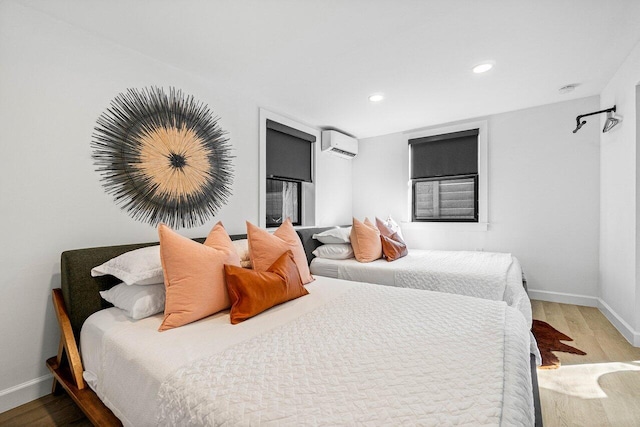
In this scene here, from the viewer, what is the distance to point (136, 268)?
1.58 m

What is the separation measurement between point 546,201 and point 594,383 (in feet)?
7.37

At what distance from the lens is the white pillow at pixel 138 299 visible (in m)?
1.53

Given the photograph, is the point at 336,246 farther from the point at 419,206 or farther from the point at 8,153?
the point at 8,153

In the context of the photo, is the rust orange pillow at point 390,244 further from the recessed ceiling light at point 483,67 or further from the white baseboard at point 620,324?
the white baseboard at point 620,324

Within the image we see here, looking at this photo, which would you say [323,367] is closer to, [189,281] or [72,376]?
[189,281]

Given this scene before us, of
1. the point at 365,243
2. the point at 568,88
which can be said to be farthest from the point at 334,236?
the point at 568,88

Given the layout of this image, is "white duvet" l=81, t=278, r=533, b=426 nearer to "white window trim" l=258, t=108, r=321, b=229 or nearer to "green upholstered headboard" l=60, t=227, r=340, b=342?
"green upholstered headboard" l=60, t=227, r=340, b=342

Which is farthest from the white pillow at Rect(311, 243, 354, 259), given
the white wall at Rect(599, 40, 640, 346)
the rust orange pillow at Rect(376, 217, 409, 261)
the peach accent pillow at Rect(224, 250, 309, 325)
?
the white wall at Rect(599, 40, 640, 346)

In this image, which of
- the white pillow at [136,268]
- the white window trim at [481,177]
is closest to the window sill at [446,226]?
the white window trim at [481,177]

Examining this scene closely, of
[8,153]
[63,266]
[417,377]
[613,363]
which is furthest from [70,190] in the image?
[613,363]

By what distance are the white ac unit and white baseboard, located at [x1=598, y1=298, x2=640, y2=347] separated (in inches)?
138

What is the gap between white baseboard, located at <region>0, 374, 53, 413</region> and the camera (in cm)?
165

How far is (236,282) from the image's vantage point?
62.9 inches

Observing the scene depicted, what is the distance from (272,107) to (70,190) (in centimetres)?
208
